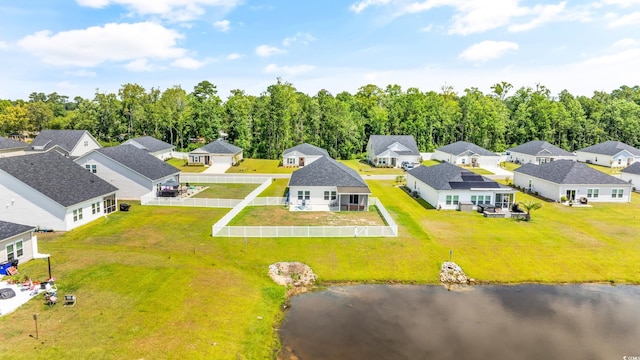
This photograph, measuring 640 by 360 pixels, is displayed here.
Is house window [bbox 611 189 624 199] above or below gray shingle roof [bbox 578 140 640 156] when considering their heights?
below

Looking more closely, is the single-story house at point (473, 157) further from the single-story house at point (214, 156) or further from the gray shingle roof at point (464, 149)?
the single-story house at point (214, 156)

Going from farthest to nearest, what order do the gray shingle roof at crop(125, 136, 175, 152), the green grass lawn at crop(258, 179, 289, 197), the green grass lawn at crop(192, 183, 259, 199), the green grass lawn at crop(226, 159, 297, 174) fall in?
the gray shingle roof at crop(125, 136, 175, 152)
the green grass lawn at crop(226, 159, 297, 174)
the green grass lawn at crop(258, 179, 289, 197)
the green grass lawn at crop(192, 183, 259, 199)

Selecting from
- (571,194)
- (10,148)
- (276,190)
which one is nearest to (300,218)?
(276,190)

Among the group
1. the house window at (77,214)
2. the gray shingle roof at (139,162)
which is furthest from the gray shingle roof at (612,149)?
the house window at (77,214)

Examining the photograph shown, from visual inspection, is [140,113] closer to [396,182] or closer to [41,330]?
[396,182]

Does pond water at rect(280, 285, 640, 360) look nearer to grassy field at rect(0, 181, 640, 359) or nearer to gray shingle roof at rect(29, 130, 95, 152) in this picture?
grassy field at rect(0, 181, 640, 359)

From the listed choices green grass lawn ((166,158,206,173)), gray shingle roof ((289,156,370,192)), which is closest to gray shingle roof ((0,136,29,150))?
green grass lawn ((166,158,206,173))

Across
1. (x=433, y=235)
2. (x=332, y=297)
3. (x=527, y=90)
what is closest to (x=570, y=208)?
(x=433, y=235)
